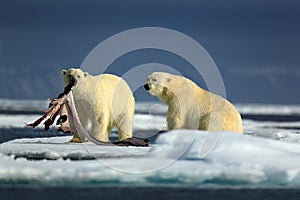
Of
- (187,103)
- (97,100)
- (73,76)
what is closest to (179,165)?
(187,103)

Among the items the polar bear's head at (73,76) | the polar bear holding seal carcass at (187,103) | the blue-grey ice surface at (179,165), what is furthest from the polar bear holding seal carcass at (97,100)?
the blue-grey ice surface at (179,165)

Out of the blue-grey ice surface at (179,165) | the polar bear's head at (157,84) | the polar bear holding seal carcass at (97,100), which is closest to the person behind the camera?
the blue-grey ice surface at (179,165)

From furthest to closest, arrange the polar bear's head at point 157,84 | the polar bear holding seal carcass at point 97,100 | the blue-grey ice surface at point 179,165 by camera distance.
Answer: the polar bear holding seal carcass at point 97,100, the polar bear's head at point 157,84, the blue-grey ice surface at point 179,165

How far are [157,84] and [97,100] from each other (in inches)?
54.2

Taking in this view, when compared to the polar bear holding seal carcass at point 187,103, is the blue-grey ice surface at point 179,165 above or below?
below

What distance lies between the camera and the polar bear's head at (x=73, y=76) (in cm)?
1100

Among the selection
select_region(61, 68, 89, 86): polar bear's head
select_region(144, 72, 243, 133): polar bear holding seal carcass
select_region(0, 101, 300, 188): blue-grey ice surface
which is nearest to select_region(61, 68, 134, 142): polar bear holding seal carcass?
select_region(61, 68, 89, 86): polar bear's head

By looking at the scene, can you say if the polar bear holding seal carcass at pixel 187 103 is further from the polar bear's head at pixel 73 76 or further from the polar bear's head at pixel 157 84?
the polar bear's head at pixel 73 76

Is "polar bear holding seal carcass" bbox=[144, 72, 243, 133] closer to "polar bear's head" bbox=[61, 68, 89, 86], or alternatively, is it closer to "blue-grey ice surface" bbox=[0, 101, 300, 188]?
"blue-grey ice surface" bbox=[0, 101, 300, 188]

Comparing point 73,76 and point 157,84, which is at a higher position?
point 73,76

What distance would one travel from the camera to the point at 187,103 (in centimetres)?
1009

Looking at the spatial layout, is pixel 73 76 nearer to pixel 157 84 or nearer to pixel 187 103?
pixel 157 84

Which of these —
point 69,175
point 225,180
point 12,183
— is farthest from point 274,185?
point 12,183

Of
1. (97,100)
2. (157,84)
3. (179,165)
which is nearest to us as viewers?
(179,165)
